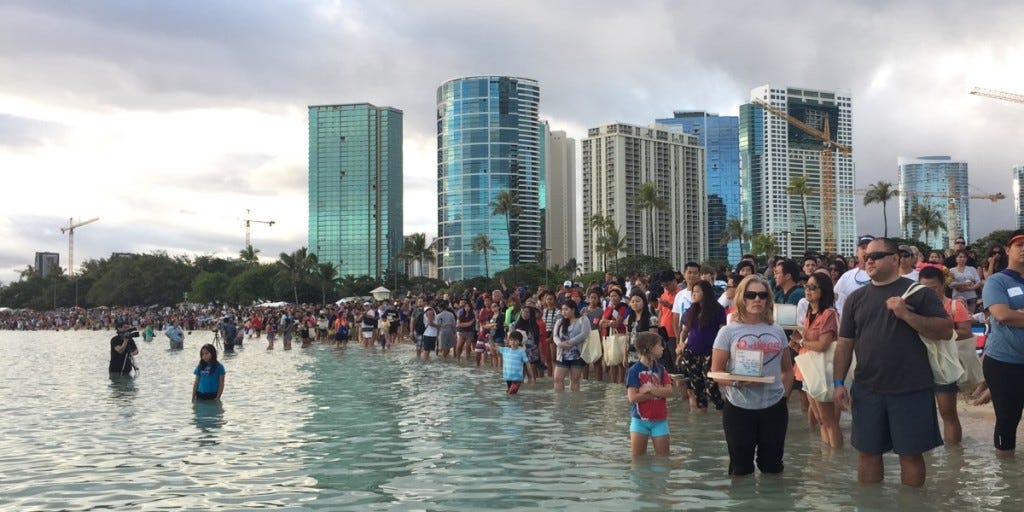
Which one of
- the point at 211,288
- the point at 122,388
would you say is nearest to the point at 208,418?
the point at 122,388

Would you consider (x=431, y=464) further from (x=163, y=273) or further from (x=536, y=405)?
(x=163, y=273)

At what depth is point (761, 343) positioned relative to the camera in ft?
20.5

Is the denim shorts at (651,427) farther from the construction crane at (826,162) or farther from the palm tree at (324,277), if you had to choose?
the construction crane at (826,162)

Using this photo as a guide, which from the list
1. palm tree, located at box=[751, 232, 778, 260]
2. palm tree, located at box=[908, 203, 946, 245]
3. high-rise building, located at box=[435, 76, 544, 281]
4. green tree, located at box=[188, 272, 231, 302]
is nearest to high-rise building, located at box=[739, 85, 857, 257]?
high-rise building, located at box=[435, 76, 544, 281]

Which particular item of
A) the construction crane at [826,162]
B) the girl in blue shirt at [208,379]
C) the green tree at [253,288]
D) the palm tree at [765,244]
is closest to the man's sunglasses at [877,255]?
the girl in blue shirt at [208,379]

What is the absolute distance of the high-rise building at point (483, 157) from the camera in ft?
511

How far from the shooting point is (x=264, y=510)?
6.57 metres

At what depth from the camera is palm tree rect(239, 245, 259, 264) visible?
439ft

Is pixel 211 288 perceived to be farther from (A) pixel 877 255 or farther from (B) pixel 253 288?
(A) pixel 877 255

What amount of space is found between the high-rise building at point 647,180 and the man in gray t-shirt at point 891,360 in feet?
489

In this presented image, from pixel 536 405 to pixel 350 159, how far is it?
17565 centimetres

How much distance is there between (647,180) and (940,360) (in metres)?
153

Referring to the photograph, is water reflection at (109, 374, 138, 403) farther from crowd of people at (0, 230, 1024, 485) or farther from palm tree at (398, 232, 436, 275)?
palm tree at (398, 232, 436, 275)

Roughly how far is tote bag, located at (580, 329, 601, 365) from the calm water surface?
21.5 inches
